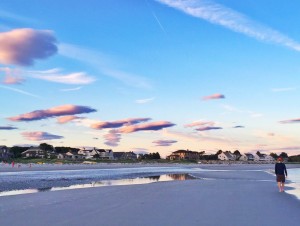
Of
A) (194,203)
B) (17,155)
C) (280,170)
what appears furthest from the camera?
(17,155)

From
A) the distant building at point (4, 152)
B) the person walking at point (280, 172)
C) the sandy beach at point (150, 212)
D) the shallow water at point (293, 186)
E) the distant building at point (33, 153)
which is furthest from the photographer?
the distant building at point (33, 153)

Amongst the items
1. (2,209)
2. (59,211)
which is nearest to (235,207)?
(59,211)

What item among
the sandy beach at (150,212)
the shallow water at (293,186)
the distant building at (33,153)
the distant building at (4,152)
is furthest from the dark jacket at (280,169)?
the distant building at (33,153)

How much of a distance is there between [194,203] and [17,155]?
183 m

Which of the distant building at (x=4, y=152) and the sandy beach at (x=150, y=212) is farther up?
the distant building at (x=4, y=152)

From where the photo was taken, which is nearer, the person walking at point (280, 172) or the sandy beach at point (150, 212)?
the sandy beach at point (150, 212)

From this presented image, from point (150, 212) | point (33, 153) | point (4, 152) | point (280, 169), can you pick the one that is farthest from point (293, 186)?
point (33, 153)

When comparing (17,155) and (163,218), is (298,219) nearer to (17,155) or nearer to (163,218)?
(163,218)

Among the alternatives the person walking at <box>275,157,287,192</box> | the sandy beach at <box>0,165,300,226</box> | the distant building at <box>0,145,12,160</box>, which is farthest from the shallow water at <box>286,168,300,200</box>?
the distant building at <box>0,145,12,160</box>

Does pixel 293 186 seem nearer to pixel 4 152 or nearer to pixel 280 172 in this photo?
pixel 280 172

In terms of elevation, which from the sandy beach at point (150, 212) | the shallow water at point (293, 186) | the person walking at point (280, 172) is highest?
the person walking at point (280, 172)

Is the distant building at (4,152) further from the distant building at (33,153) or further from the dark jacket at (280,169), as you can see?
the dark jacket at (280,169)

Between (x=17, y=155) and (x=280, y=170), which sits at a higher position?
(x=17, y=155)

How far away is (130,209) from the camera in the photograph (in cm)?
1465
